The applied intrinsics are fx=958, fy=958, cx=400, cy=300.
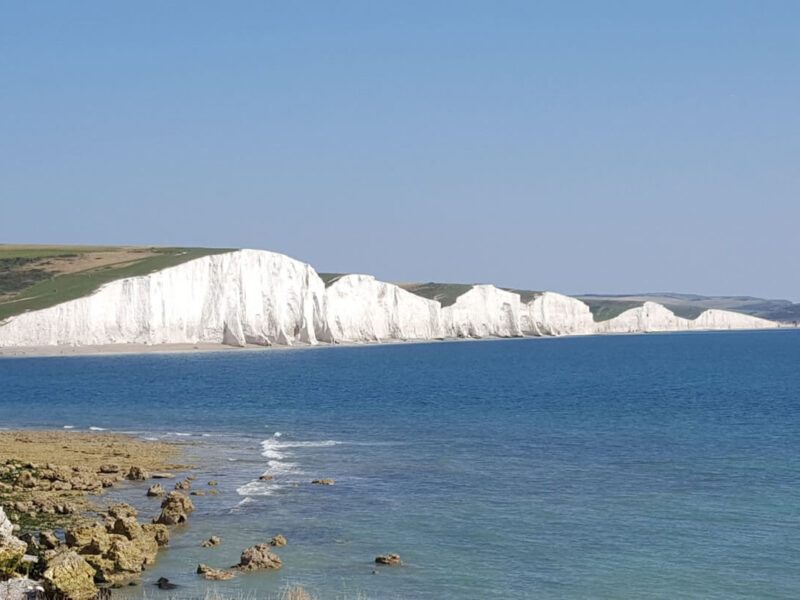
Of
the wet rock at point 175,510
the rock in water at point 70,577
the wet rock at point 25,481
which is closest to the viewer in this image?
the rock in water at point 70,577

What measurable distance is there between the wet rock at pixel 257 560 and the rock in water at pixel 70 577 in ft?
11.0

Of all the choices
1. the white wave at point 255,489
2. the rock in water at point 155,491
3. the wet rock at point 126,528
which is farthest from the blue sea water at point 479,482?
the wet rock at point 126,528

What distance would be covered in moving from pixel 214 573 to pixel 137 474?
11282mm

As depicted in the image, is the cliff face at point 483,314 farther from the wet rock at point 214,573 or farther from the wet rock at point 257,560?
the wet rock at point 214,573

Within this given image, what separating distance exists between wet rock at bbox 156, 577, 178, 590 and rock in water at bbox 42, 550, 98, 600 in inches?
60.8

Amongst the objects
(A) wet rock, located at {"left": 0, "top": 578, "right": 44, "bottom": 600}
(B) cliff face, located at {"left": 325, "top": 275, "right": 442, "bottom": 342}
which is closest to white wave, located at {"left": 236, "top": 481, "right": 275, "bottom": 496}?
(A) wet rock, located at {"left": 0, "top": 578, "right": 44, "bottom": 600}

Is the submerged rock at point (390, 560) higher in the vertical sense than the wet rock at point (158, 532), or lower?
lower

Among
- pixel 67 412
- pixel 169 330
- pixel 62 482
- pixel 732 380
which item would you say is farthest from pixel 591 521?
pixel 169 330

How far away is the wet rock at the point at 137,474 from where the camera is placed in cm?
2750

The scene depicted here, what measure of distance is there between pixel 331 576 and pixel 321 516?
4.96 m

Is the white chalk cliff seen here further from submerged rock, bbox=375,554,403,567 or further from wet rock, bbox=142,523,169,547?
submerged rock, bbox=375,554,403,567

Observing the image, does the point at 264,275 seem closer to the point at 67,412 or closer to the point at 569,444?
the point at 67,412

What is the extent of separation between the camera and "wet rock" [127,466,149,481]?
27.5 meters

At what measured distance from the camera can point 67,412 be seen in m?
48.2
